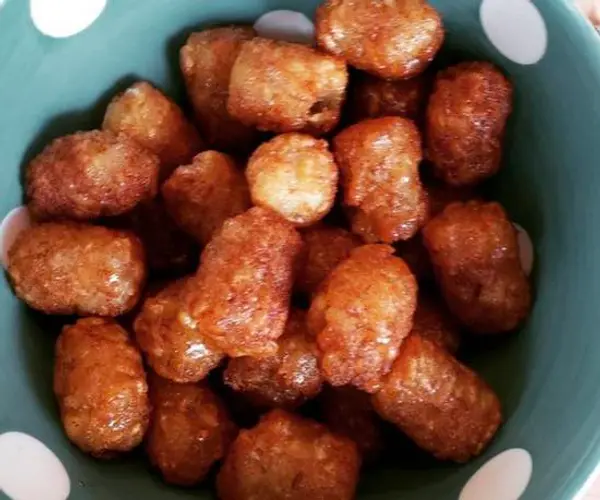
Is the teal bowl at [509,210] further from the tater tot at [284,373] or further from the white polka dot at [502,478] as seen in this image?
the tater tot at [284,373]

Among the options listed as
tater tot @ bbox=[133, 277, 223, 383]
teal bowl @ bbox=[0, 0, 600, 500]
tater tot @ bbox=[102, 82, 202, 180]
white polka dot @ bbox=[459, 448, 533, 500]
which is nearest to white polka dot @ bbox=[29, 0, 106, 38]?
teal bowl @ bbox=[0, 0, 600, 500]

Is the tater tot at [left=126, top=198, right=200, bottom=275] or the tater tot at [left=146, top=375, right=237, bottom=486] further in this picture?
the tater tot at [left=126, top=198, right=200, bottom=275]

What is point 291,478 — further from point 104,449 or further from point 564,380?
point 564,380

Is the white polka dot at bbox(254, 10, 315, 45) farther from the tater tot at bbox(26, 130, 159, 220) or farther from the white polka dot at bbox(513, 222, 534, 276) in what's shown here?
the white polka dot at bbox(513, 222, 534, 276)

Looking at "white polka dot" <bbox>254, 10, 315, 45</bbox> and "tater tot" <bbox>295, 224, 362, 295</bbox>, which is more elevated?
"white polka dot" <bbox>254, 10, 315, 45</bbox>

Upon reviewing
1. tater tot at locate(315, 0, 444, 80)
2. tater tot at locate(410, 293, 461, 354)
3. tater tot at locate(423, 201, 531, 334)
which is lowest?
tater tot at locate(410, 293, 461, 354)

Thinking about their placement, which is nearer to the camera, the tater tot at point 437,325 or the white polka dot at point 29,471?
the white polka dot at point 29,471

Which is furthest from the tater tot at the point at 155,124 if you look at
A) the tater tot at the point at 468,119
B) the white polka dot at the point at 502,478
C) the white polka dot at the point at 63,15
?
the white polka dot at the point at 502,478
